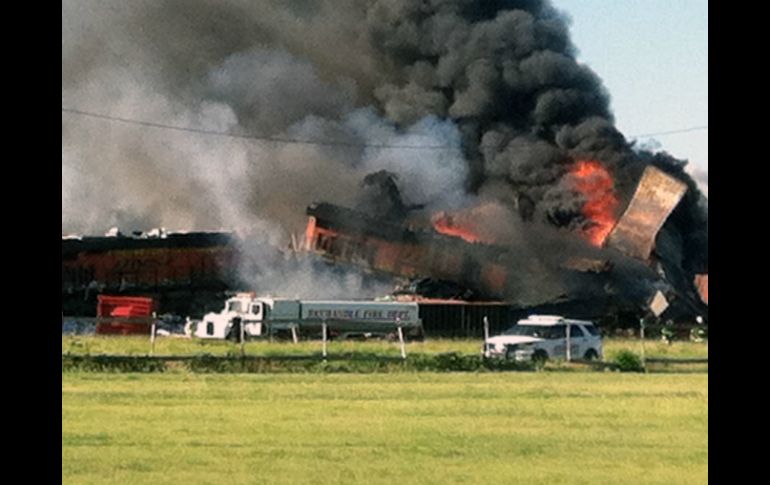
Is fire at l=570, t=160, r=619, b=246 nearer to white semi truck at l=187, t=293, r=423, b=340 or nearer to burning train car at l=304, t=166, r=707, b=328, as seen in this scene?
burning train car at l=304, t=166, r=707, b=328

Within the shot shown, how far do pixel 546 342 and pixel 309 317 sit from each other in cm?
441

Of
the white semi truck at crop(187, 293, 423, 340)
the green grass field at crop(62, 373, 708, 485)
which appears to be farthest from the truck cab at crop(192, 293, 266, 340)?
the green grass field at crop(62, 373, 708, 485)

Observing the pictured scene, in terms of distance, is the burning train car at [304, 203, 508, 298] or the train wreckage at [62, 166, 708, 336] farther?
the burning train car at [304, 203, 508, 298]

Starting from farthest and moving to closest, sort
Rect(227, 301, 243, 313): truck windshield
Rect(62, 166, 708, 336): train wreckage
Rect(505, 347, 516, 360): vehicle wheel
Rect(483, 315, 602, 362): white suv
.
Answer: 1. Rect(62, 166, 708, 336): train wreckage
2. Rect(227, 301, 243, 313): truck windshield
3. Rect(483, 315, 602, 362): white suv
4. Rect(505, 347, 516, 360): vehicle wheel

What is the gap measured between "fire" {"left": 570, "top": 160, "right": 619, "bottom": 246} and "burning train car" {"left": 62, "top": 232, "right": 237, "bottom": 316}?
514 cm

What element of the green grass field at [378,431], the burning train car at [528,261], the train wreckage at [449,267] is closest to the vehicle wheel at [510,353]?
the green grass field at [378,431]

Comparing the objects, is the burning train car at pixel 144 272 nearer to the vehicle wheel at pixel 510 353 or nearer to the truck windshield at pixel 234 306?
the truck windshield at pixel 234 306

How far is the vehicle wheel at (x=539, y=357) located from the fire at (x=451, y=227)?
6.69 m

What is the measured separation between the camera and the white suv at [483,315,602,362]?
445 inches

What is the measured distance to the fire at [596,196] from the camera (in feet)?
61.3

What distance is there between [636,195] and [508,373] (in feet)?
31.2

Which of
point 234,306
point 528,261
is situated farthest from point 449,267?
point 234,306

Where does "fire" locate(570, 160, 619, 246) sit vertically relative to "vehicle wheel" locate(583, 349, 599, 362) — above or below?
above
